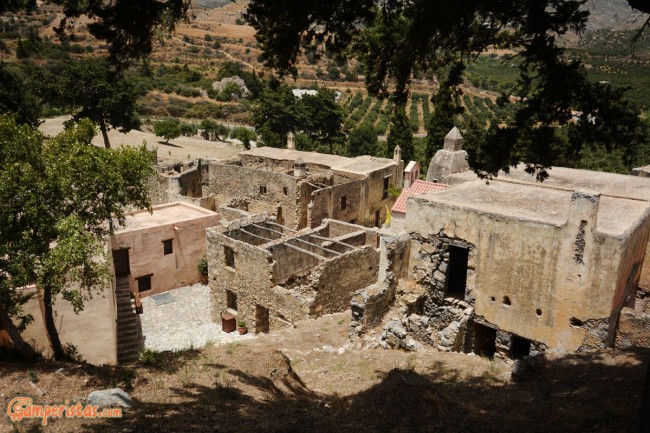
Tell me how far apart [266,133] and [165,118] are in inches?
891

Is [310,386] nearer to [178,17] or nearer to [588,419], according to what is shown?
[588,419]

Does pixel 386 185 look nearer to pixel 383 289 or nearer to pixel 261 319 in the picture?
pixel 261 319

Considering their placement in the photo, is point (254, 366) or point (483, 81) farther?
point (483, 81)

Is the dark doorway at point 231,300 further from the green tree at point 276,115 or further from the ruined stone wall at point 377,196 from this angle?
the green tree at point 276,115

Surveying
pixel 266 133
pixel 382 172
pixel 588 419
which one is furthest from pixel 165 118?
pixel 588 419

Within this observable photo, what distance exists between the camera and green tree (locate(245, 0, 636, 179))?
26.8ft

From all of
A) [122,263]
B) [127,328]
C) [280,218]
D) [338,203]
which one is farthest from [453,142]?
[127,328]

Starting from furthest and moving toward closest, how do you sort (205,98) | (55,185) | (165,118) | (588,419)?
(205,98) → (165,118) → (55,185) → (588,419)

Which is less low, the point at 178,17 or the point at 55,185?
the point at 178,17

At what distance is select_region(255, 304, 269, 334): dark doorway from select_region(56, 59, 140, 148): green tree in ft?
95.6

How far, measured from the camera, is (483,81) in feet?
348

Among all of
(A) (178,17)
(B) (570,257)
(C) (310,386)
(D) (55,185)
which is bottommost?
(C) (310,386)

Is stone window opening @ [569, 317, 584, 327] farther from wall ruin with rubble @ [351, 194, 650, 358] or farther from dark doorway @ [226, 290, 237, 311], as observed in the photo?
dark doorway @ [226, 290, 237, 311]

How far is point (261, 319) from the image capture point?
63.3ft
